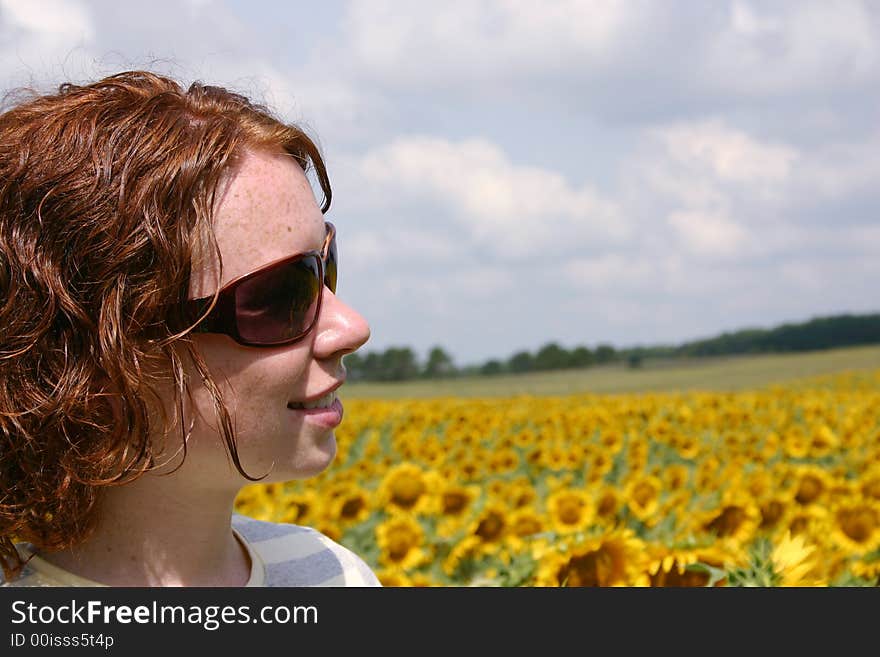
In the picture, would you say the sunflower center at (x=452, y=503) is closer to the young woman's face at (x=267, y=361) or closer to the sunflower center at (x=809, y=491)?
the sunflower center at (x=809, y=491)

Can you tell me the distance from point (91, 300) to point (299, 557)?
66 cm

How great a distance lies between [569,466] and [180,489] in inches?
269

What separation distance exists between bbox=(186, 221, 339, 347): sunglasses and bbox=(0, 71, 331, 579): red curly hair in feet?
0.17

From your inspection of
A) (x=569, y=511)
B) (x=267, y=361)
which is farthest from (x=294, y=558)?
(x=569, y=511)

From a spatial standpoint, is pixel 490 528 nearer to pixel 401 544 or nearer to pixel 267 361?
pixel 401 544

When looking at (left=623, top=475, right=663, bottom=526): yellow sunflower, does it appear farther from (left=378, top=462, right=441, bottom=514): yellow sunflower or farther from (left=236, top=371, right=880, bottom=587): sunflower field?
(left=378, top=462, right=441, bottom=514): yellow sunflower

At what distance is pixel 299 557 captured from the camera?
69.6 inches

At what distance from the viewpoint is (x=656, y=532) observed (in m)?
4.69

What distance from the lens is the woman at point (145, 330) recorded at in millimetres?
1363

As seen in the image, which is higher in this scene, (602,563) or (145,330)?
(145,330)

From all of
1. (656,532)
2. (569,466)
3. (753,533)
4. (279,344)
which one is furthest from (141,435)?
(569,466)

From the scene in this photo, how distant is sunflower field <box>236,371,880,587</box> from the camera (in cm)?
208

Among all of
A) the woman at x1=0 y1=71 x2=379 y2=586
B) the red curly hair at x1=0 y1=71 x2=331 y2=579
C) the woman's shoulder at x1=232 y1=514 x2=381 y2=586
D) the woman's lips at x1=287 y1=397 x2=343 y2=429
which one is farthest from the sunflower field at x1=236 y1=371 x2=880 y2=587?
the red curly hair at x1=0 y1=71 x2=331 y2=579

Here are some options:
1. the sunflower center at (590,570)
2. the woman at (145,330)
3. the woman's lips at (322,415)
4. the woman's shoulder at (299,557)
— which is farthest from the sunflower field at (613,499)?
the woman at (145,330)
